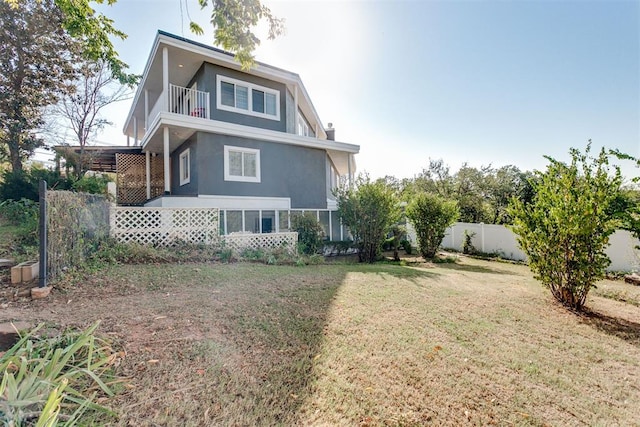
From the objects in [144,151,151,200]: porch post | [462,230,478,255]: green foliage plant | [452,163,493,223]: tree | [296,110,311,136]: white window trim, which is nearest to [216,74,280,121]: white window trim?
[296,110,311,136]: white window trim

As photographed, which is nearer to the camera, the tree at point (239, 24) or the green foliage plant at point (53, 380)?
the green foliage plant at point (53, 380)

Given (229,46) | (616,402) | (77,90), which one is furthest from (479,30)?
Answer: (77,90)

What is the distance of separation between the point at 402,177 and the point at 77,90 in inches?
1491

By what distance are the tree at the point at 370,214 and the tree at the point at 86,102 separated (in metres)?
16.0

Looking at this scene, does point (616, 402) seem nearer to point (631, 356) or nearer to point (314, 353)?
point (631, 356)

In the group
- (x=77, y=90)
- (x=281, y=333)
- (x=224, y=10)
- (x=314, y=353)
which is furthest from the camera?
(x=77, y=90)

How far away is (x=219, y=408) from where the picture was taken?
7.08ft

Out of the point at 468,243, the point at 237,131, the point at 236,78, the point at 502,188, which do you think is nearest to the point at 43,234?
the point at 237,131

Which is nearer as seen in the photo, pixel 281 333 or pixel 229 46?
pixel 281 333

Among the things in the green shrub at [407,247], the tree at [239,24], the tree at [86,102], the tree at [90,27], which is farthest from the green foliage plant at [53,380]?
the tree at [86,102]

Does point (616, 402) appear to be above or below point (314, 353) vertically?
below

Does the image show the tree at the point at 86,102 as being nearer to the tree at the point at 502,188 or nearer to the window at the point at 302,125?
the window at the point at 302,125

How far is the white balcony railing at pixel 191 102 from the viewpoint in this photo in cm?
1174

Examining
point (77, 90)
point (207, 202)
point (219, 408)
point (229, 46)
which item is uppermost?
point (77, 90)
